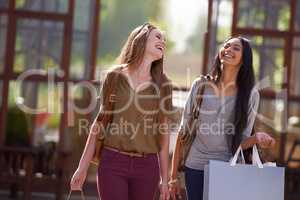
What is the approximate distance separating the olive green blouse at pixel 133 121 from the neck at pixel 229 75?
0.45m

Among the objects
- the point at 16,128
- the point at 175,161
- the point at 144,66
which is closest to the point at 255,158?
the point at 175,161

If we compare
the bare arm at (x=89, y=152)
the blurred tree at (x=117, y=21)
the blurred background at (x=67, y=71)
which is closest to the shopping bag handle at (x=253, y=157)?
the bare arm at (x=89, y=152)

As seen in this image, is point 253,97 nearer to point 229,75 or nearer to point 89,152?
point 229,75

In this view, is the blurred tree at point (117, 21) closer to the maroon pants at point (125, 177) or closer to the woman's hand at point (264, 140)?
the maroon pants at point (125, 177)

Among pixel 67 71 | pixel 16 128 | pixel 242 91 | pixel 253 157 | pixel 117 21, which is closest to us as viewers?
pixel 253 157

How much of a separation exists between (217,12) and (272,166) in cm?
487

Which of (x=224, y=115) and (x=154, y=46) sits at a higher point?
(x=154, y=46)

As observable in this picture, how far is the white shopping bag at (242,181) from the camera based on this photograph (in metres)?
4.73

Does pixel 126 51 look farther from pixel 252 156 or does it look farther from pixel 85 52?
pixel 85 52

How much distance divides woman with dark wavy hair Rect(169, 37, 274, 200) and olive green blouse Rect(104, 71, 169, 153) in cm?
28

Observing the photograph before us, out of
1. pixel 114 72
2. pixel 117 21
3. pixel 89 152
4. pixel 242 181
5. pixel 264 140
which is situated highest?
pixel 117 21

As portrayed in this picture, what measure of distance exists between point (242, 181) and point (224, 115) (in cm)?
49

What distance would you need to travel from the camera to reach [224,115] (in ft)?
16.7

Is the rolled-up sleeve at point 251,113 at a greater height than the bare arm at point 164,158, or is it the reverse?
the rolled-up sleeve at point 251,113
